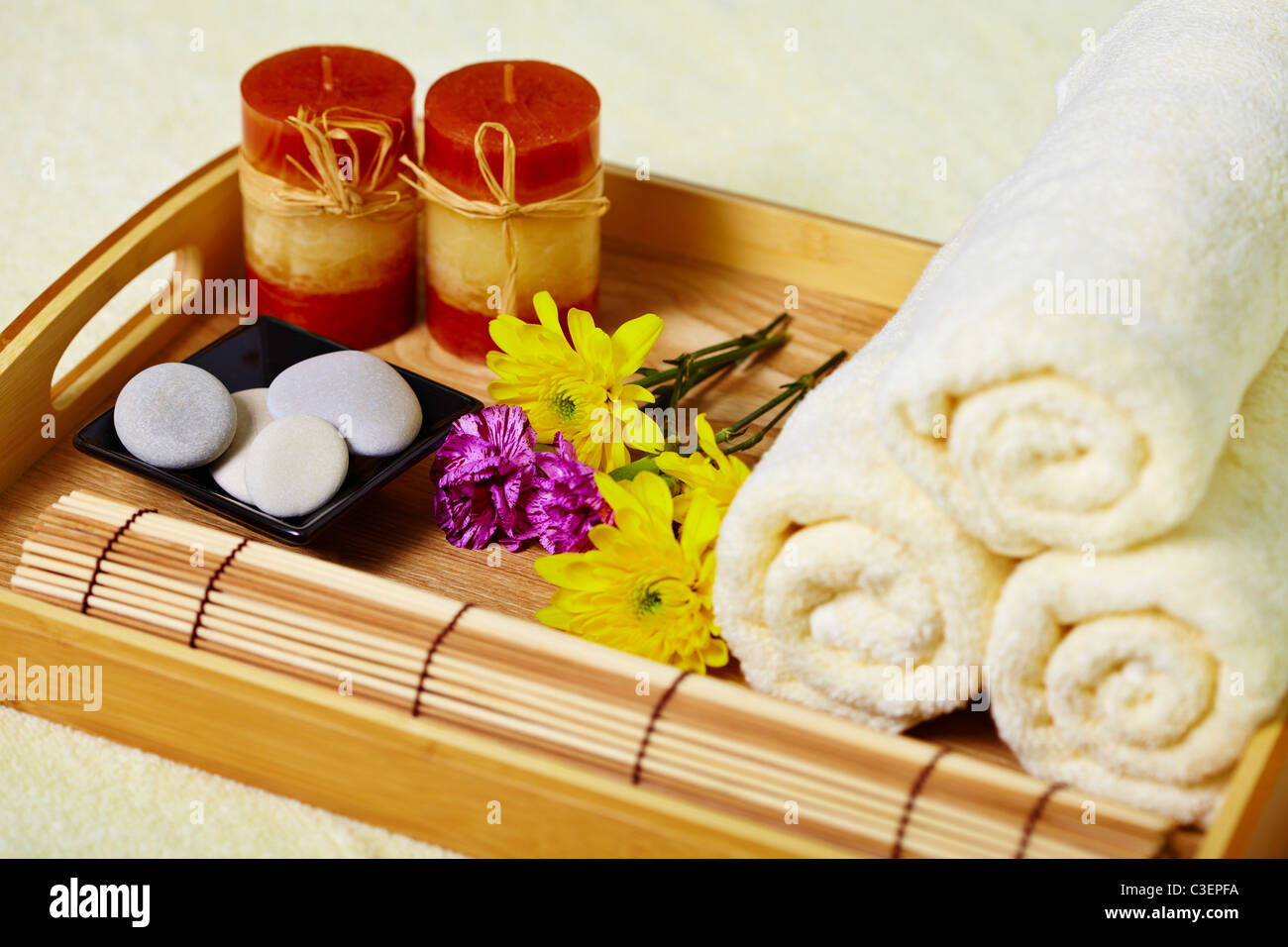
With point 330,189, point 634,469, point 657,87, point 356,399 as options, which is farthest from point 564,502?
point 657,87

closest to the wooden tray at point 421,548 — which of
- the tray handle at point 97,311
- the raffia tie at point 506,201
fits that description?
the tray handle at point 97,311

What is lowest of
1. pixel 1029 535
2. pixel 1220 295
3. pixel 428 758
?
pixel 428 758

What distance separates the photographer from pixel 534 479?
2.93 ft

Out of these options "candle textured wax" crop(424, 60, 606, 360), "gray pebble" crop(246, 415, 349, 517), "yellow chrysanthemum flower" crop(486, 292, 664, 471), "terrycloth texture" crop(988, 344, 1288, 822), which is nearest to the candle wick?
"candle textured wax" crop(424, 60, 606, 360)

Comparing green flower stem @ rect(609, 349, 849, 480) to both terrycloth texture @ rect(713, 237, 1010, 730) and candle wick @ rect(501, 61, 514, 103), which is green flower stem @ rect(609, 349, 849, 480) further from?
candle wick @ rect(501, 61, 514, 103)

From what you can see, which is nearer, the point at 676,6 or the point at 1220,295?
the point at 1220,295

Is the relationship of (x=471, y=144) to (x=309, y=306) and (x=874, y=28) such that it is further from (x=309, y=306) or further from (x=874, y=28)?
(x=874, y=28)

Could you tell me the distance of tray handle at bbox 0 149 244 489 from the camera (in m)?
0.95

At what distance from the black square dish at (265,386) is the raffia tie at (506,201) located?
109mm

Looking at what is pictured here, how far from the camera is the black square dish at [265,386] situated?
87cm

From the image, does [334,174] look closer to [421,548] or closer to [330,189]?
[330,189]

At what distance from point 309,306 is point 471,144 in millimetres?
178

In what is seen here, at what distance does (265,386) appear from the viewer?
39.0 inches

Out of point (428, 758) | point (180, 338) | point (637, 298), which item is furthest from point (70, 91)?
point (428, 758)
